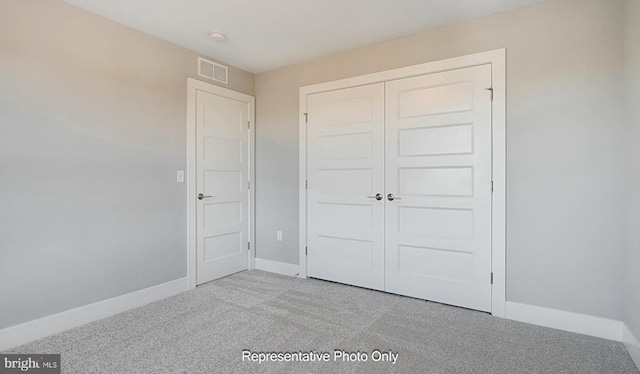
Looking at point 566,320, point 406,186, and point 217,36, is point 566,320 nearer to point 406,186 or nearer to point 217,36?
point 406,186

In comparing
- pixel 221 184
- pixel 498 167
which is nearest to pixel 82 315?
pixel 221 184

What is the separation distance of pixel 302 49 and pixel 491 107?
1.94 metres

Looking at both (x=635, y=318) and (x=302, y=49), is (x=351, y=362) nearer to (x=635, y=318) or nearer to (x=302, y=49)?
(x=635, y=318)

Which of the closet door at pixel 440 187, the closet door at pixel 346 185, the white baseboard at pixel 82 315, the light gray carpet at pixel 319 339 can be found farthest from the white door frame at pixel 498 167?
the white baseboard at pixel 82 315

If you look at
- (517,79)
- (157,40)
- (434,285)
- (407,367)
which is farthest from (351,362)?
(157,40)

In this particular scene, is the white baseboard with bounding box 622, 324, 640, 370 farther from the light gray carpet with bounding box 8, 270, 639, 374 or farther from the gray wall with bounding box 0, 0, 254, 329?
→ the gray wall with bounding box 0, 0, 254, 329

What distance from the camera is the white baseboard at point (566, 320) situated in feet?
7.22

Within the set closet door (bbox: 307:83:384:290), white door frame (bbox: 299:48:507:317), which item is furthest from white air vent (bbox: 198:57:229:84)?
white door frame (bbox: 299:48:507:317)

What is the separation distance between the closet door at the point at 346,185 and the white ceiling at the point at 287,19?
565 millimetres

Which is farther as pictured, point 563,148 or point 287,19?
point 287,19

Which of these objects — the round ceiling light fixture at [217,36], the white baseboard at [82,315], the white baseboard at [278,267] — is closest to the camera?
the white baseboard at [82,315]

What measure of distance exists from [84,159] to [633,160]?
13.0 feet

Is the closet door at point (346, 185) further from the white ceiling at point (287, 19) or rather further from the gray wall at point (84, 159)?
the gray wall at point (84, 159)

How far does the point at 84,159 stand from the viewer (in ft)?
8.07
